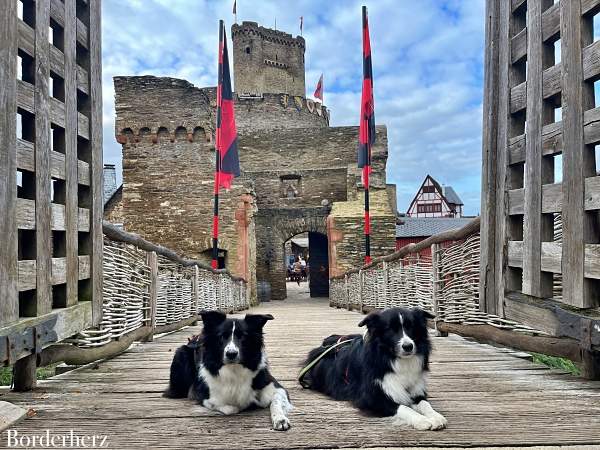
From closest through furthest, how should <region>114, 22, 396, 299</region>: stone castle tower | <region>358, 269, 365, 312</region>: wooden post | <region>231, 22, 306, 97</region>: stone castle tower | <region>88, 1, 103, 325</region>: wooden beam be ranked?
1. <region>88, 1, 103, 325</region>: wooden beam
2. <region>358, 269, 365, 312</region>: wooden post
3. <region>114, 22, 396, 299</region>: stone castle tower
4. <region>231, 22, 306, 97</region>: stone castle tower

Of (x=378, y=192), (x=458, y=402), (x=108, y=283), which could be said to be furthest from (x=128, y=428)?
(x=378, y=192)

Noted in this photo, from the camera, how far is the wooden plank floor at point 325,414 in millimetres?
2117

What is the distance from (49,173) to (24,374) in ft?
3.67

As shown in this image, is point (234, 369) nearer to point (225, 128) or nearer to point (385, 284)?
point (385, 284)

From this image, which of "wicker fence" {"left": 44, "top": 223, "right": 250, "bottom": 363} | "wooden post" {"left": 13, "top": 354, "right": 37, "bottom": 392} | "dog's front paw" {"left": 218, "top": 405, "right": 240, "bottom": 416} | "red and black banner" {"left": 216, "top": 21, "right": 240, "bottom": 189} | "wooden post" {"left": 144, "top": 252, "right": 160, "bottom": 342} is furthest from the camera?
"red and black banner" {"left": 216, "top": 21, "right": 240, "bottom": 189}

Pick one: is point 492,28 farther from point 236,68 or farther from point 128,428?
point 236,68

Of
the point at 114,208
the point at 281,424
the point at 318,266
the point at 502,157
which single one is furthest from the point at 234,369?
the point at 114,208

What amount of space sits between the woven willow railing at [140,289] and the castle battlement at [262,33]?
3522 centimetres

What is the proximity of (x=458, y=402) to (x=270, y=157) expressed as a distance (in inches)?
959

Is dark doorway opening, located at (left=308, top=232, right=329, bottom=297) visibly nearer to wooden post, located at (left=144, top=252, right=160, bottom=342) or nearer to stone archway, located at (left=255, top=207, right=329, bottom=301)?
stone archway, located at (left=255, top=207, right=329, bottom=301)

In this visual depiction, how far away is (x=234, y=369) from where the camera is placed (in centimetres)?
260

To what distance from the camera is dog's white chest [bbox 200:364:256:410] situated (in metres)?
2.57

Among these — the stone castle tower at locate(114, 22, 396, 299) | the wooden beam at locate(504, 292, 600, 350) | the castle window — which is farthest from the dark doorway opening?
the wooden beam at locate(504, 292, 600, 350)

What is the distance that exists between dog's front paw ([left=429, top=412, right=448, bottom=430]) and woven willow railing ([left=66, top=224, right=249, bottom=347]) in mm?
2295
